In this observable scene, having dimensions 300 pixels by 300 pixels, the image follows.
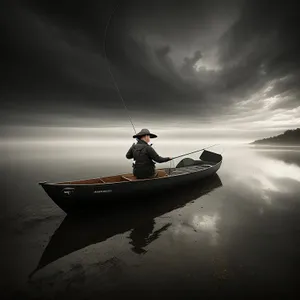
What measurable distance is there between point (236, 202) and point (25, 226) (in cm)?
980

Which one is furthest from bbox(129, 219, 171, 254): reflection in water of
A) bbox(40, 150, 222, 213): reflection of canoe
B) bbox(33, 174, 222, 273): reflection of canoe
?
bbox(40, 150, 222, 213): reflection of canoe

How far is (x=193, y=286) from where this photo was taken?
12.2 ft

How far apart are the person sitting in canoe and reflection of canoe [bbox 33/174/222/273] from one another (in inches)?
66.4

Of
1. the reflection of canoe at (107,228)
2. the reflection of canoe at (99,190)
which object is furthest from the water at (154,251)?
the reflection of canoe at (99,190)

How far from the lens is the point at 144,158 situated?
8.16 meters

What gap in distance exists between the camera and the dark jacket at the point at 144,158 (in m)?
7.92

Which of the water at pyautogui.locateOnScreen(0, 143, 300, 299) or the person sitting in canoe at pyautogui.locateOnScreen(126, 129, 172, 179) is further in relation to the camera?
the person sitting in canoe at pyautogui.locateOnScreen(126, 129, 172, 179)

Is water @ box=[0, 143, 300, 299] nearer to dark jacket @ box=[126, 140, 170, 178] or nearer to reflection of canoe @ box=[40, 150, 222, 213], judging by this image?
reflection of canoe @ box=[40, 150, 222, 213]

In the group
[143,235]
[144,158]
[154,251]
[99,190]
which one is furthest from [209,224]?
[99,190]

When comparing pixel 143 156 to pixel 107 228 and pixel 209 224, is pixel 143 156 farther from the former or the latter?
pixel 209 224

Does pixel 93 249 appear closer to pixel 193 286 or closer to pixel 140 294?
pixel 140 294

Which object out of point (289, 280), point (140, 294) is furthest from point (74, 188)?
point (289, 280)

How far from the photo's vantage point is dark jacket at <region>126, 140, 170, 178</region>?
792 centimetres

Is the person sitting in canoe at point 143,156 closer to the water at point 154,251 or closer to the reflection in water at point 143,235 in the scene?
the water at point 154,251
